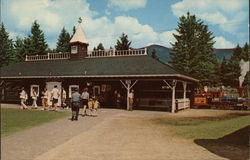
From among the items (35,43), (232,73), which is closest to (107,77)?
(35,43)

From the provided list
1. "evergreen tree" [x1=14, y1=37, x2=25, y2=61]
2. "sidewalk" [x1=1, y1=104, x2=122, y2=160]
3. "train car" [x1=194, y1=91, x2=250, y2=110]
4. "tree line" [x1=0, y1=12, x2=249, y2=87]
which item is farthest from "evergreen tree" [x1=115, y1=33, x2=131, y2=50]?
"sidewalk" [x1=1, y1=104, x2=122, y2=160]

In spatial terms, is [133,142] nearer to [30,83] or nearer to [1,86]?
[30,83]

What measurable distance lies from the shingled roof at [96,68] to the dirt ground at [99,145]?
33.5ft

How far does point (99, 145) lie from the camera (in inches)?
370

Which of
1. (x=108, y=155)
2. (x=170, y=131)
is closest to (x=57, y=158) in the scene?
(x=108, y=155)

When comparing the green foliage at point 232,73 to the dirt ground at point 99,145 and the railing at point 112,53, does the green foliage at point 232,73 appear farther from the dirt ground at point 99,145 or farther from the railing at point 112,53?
the dirt ground at point 99,145

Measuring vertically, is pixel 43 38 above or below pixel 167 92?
above

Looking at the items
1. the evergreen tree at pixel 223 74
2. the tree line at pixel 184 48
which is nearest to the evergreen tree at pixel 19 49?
the tree line at pixel 184 48

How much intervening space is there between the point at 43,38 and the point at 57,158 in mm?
47371

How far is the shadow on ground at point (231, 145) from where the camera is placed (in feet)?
26.8

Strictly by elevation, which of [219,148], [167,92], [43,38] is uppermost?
[43,38]

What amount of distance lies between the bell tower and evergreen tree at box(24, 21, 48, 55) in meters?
19.8

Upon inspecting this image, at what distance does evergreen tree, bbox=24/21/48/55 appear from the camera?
165 ft

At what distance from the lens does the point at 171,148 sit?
902 centimetres
